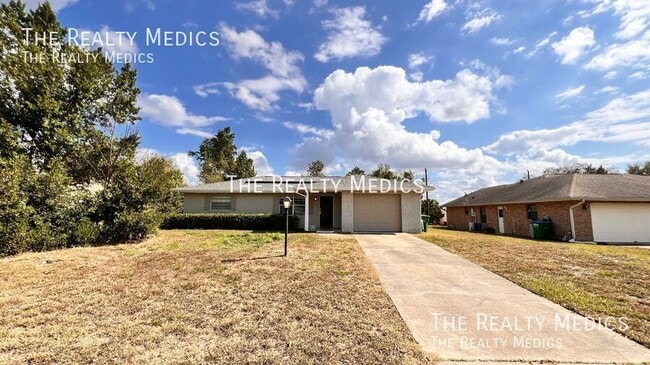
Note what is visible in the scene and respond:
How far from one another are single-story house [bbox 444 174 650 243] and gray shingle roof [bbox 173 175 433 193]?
7.29 m

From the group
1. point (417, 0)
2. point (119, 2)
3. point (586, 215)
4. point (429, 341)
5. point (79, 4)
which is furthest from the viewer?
point (586, 215)

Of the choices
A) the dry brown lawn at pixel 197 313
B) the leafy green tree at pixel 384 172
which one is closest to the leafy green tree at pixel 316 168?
the leafy green tree at pixel 384 172

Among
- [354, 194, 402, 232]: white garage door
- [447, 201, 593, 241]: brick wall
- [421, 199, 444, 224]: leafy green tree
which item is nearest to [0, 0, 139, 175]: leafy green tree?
[354, 194, 402, 232]: white garage door

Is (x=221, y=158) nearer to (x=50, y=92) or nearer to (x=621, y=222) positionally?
(x=50, y=92)

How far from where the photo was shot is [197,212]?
17.2m

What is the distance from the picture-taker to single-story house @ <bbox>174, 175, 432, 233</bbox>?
14.6 metres

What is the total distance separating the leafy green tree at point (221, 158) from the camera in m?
34.2

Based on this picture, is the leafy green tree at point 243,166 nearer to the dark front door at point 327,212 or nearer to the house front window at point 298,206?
the house front window at point 298,206

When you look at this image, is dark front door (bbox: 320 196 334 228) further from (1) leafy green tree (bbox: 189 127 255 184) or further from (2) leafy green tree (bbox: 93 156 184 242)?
(1) leafy green tree (bbox: 189 127 255 184)

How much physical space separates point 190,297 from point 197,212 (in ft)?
46.1

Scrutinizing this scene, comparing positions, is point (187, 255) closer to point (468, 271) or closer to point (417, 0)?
point (468, 271)

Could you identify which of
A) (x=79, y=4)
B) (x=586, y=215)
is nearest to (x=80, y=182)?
(x=79, y=4)

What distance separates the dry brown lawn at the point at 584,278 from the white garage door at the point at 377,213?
542 centimetres

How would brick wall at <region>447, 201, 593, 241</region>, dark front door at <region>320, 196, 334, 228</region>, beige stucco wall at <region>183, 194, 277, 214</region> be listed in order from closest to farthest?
brick wall at <region>447, 201, 593, 241</region>, dark front door at <region>320, 196, 334, 228</region>, beige stucco wall at <region>183, 194, 277, 214</region>
